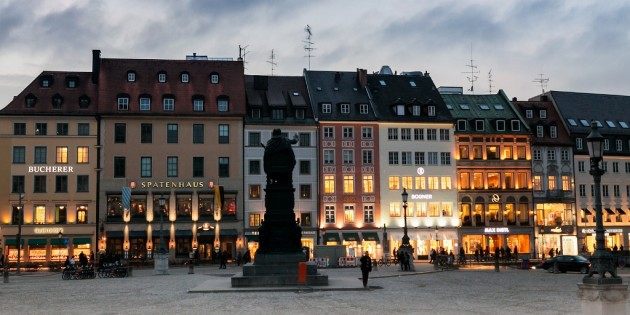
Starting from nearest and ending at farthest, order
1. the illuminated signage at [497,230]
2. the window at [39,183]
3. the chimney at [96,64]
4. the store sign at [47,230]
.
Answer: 1. the store sign at [47,230]
2. the window at [39,183]
3. the chimney at [96,64]
4. the illuminated signage at [497,230]

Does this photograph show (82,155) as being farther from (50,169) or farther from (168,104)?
(168,104)

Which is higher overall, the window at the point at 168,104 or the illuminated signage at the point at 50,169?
the window at the point at 168,104

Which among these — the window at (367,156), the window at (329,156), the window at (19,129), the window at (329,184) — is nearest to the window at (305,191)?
the window at (329,184)

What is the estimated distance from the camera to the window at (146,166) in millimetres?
70375

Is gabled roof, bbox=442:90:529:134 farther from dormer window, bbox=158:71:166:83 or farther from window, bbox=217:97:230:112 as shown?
dormer window, bbox=158:71:166:83

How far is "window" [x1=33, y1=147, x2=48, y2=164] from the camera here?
69000 millimetres

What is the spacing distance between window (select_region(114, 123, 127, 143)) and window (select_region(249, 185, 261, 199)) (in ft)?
39.8

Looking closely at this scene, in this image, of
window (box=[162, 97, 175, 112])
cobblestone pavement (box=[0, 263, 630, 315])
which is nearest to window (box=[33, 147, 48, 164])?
window (box=[162, 97, 175, 112])

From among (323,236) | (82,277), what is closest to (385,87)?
(323,236)

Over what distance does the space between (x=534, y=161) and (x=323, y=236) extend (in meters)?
23.4

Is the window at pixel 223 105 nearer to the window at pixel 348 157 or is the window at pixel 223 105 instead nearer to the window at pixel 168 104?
the window at pixel 168 104

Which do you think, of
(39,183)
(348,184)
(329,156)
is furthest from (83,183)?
(348,184)

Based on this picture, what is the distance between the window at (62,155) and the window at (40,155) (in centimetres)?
103

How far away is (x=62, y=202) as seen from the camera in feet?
225
